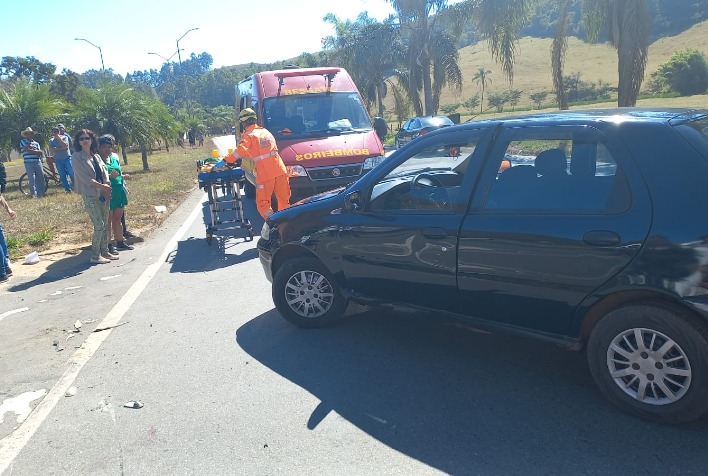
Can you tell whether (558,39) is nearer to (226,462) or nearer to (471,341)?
(471,341)

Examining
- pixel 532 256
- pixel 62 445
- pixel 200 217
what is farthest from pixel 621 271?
pixel 200 217

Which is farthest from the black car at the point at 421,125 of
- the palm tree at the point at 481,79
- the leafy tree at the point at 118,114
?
the palm tree at the point at 481,79

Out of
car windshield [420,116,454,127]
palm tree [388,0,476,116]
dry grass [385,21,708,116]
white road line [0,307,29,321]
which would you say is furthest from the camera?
dry grass [385,21,708,116]

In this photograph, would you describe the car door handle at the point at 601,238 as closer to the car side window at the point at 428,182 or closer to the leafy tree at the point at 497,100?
the car side window at the point at 428,182

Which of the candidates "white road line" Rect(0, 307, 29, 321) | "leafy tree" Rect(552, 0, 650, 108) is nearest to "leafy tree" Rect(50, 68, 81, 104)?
"leafy tree" Rect(552, 0, 650, 108)

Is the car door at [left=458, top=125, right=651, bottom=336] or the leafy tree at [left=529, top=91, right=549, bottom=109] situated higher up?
the leafy tree at [left=529, top=91, right=549, bottom=109]

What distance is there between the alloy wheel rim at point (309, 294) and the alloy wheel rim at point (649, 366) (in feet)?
7.83

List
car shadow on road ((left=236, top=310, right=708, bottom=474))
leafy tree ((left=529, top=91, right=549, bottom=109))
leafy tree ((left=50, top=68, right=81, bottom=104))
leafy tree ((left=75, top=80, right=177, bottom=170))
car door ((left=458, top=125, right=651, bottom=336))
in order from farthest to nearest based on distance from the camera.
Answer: leafy tree ((left=529, top=91, right=549, bottom=109)) → leafy tree ((left=50, top=68, right=81, bottom=104)) → leafy tree ((left=75, top=80, right=177, bottom=170)) → car door ((left=458, top=125, right=651, bottom=336)) → car shadow on road ((left=236, top=310, right=708, bottom=474))

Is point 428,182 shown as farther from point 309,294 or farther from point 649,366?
point 649,366

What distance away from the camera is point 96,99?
21203 mm

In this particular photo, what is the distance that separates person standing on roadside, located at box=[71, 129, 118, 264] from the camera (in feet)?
25.9

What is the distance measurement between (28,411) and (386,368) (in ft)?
8.15

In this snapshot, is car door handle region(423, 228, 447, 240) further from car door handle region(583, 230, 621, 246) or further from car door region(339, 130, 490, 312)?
car door handle region(583, 230, 621, 246)

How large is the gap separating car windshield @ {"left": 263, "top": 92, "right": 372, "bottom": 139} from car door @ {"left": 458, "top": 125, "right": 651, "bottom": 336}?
6.78 m
